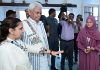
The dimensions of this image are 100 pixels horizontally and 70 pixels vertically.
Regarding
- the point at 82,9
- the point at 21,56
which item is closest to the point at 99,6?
the point at 82,9

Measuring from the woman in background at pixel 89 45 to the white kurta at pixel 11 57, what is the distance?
Result: 2.41 metres

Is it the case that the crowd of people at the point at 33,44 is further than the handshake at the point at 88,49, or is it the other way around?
the handshake at the point at 88,49

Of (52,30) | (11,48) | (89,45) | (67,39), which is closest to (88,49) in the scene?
(89,45)

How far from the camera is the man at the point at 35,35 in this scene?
9.85ft

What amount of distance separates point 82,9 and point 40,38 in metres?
5.48

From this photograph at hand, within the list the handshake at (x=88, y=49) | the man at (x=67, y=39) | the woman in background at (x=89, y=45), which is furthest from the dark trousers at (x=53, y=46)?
the handshake at (x=88, y=49)

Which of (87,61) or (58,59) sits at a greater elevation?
(87,61)

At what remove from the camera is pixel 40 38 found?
120 inches

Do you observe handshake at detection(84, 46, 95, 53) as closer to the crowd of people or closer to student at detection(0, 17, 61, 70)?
the crowd of people

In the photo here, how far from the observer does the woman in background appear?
4.56m

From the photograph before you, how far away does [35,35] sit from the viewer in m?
3.02

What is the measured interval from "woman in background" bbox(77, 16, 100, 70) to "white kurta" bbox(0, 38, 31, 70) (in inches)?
95.0

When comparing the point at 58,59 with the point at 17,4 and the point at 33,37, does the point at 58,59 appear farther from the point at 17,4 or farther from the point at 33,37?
the point at 33,37

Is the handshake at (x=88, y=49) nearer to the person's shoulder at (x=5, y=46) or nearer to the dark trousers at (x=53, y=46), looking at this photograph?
the dark trousers at (x=53, y=46)
